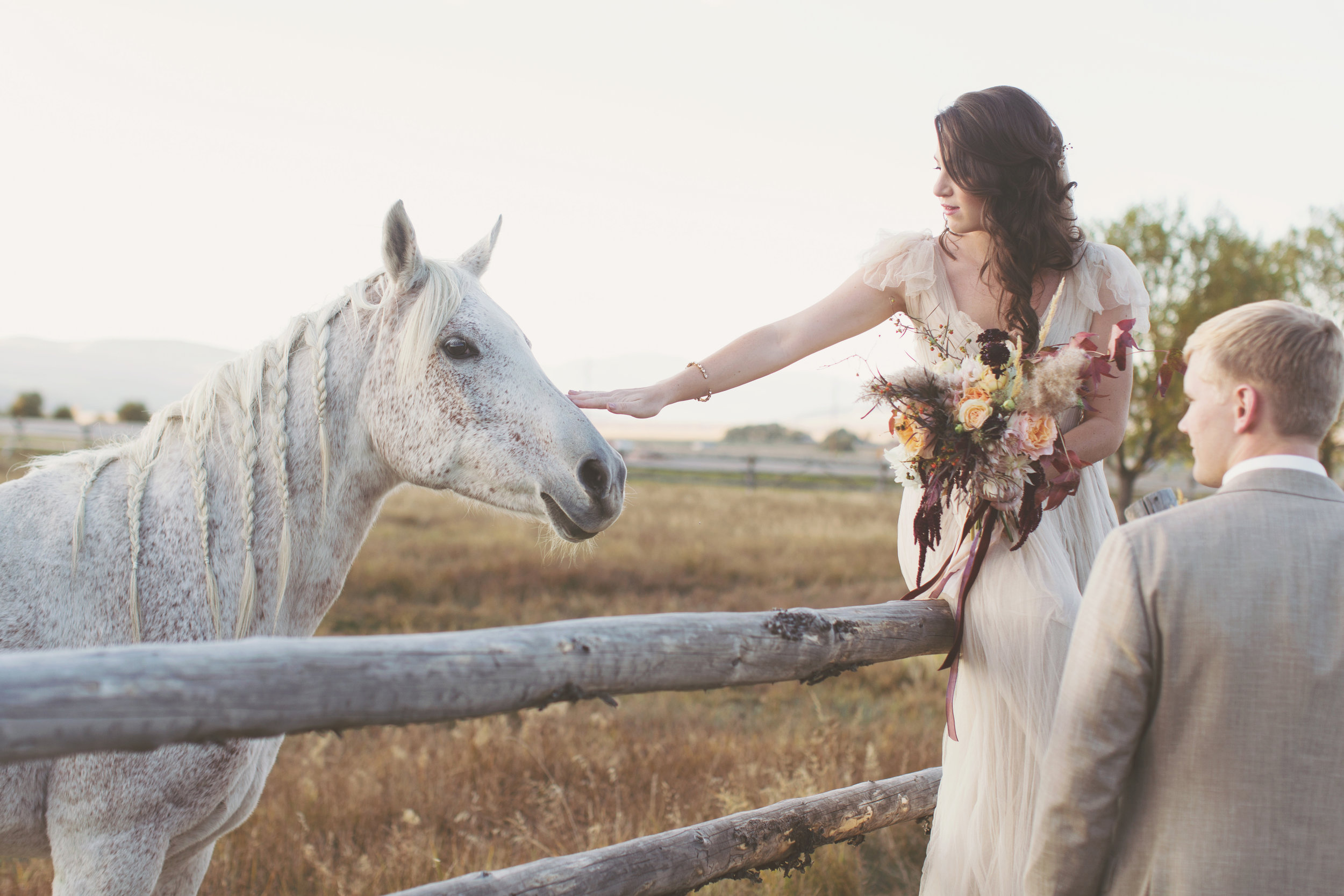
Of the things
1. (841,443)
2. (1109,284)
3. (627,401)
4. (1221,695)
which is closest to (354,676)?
(627,401)

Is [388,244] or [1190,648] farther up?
[388,244]

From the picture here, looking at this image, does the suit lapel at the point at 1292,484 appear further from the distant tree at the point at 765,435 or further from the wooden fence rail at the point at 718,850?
the distant tree at the point at 765,435

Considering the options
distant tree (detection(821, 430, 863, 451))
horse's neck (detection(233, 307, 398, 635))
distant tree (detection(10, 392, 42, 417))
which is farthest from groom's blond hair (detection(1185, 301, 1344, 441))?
distant tree (detection(10, 392, 42, 417))

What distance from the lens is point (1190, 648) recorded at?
1335 millimetres

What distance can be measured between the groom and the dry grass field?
1620mm

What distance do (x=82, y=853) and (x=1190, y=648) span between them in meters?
2.45

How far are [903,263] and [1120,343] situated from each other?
0.74m

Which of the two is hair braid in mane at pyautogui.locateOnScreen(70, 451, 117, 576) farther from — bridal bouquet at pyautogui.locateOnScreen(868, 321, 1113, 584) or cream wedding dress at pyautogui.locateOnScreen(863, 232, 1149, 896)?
cream wedding dress at pyautogui.locateOnScreen(863, 232, 1149, 896)

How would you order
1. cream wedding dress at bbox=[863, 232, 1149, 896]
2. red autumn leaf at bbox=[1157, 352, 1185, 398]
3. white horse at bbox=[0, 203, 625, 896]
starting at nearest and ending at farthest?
1. red autumn leaf at bbox=[1157, 352, 1185, 398]
2. white horse at bbox=[0, 203, 625, 896]
3. cream wedding dress at bbox=[863, 232, 1149, 896]

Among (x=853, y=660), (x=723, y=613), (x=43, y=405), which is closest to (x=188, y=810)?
(x=723, y=613)

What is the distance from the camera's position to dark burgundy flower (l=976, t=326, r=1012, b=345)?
7.01ft

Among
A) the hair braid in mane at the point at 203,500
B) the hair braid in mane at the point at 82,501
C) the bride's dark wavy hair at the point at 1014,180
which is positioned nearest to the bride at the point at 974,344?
the bride's dark wavy hair at the point at 1014,180

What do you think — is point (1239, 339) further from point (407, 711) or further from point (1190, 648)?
point (407, 711)

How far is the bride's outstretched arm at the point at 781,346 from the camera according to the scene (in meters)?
2.52
